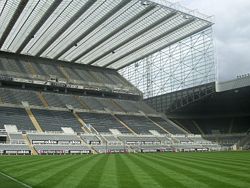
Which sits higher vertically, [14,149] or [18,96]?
[18,96]

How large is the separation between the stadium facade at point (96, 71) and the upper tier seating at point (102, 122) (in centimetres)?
20

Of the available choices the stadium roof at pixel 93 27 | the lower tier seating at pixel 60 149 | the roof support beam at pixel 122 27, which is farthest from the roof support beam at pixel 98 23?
the lower tier seating at pixel 60 149

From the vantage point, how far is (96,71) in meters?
89.2

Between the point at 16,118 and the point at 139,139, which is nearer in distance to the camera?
the point at 16,118

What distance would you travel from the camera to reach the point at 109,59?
82.3 meters

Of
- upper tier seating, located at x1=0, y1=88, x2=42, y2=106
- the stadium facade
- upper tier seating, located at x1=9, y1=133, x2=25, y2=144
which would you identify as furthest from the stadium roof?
upper tier seating, located at x1=9, y1=133, x2=25, y2=144

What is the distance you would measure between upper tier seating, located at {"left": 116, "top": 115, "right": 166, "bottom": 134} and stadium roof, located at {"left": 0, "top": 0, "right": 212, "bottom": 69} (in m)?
13.6

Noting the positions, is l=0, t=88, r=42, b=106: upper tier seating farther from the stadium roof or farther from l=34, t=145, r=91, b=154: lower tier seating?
l=34, t=145, r=91, b=154: lower tier seating

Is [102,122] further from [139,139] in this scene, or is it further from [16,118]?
[16,118]

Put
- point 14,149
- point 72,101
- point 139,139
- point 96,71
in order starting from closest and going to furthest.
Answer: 1. point 14,149
2. point 139,139
3. point 72,101
4. point 96,71

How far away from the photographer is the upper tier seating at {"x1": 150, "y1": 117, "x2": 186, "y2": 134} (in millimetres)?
76312

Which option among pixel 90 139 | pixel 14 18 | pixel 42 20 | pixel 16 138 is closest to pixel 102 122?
pixel 90 139

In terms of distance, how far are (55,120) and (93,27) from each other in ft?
62.8

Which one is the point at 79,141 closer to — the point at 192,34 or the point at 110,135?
the point at 110,135
